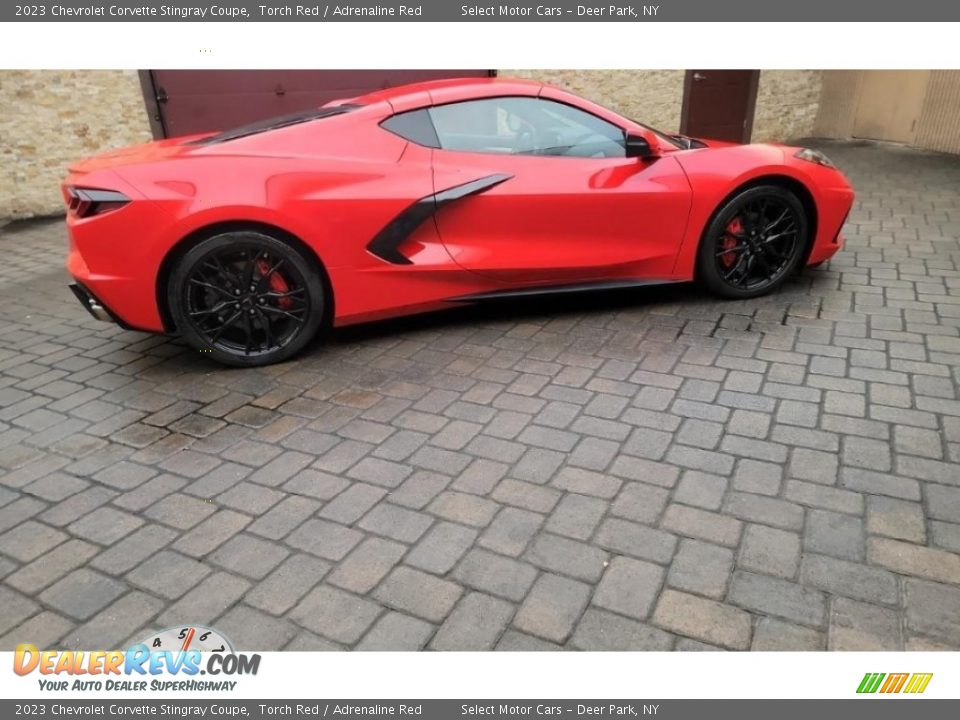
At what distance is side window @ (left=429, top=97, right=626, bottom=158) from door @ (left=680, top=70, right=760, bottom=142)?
7.34 metres

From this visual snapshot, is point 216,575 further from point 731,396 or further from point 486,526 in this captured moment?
point 731,396

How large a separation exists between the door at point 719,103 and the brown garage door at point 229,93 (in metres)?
4.97

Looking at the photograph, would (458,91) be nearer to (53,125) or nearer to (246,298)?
(246,298)

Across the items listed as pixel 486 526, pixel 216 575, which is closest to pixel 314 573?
pixel 216 575

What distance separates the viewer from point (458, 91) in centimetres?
390

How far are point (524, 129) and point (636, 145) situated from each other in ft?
2.23

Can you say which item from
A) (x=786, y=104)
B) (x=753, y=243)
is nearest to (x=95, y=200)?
(x=753, y=243)

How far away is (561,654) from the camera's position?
192 centimetres

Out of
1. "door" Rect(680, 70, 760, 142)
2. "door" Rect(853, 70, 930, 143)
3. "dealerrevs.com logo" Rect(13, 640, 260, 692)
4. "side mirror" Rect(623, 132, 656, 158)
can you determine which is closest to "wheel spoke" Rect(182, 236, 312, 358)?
"dealerrevs.com logo" Rect(13, 640, 260, 692)

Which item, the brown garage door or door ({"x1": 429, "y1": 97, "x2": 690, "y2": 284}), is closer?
door ({"x1": 429, "y1": 97, "x2": 690, "y2": 284})

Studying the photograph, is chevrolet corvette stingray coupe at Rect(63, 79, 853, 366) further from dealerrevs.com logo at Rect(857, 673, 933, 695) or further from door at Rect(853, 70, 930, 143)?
door at Rect(853, 70, 930, 143)

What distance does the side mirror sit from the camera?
4027 millimetres

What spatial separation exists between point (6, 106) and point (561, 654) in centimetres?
816

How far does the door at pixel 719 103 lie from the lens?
34.4ft
